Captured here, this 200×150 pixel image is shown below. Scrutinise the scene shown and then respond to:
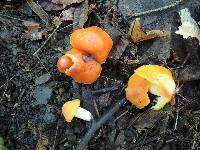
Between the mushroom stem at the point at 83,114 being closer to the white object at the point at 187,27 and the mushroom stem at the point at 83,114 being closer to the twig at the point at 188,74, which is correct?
the twig at the point at 188,74

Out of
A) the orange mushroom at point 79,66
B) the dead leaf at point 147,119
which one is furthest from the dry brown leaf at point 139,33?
the dead leaf at point 147,119

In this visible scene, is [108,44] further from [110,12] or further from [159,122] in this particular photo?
[159,122]

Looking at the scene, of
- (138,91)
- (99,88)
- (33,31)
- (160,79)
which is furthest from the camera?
(33,31)

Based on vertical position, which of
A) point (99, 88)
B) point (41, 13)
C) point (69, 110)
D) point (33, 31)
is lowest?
point (69, 110)

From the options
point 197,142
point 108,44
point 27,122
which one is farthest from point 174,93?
point 27,122

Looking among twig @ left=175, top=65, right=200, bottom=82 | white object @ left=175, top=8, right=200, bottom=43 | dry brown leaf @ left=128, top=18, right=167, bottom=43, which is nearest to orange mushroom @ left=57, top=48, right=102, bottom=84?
dry brown leaf @ left=128, top=18, right=167, bottom=43

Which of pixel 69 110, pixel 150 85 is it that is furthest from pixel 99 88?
pixel 150 85

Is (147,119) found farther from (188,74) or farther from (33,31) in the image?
(33,31)
